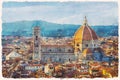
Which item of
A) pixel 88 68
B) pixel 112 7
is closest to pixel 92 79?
pixel 88 68

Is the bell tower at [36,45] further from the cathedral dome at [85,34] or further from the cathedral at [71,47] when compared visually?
the cathedral dome at [85,34]

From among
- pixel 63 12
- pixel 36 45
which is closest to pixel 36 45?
pixel 36 45

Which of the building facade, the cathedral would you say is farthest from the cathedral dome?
the building facade

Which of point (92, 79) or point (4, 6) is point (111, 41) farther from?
point (4, 6)

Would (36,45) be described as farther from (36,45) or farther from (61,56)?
(61,56)

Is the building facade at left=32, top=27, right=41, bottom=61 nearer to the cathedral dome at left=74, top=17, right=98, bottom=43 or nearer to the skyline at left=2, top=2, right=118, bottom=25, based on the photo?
the skyline at left=2, top=2, right=118, bottom=25

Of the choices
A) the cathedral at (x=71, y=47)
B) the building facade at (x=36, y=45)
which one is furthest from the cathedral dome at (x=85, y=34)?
the building facade at (x=36, y=45)
